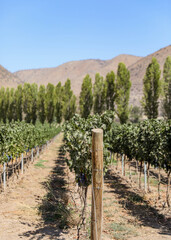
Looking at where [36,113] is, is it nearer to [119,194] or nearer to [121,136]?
[121,136]

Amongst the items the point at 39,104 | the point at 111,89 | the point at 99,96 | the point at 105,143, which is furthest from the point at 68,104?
the point at 105,143

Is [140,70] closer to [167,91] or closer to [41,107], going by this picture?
[41,107]

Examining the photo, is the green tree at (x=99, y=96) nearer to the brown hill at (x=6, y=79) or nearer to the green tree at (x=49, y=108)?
the green tree at (x=49, y=108)

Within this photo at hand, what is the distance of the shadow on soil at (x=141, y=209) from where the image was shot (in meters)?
8.19

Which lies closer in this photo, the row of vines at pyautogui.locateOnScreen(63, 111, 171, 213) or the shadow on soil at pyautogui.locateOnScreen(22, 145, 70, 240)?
the shadow on soil at pyautogui.locateOnScreen(22, 145, 70, 240)

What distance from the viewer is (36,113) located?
53938mm

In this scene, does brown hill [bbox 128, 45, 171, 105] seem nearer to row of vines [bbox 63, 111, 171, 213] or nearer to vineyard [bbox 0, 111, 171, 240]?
vineyard [bbox 0, 111, 171, 240]

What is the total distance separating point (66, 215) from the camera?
7527 millimetres

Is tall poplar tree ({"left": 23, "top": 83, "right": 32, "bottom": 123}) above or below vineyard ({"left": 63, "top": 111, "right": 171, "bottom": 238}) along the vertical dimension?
above

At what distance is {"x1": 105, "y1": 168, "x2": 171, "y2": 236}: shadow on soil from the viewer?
322 inches

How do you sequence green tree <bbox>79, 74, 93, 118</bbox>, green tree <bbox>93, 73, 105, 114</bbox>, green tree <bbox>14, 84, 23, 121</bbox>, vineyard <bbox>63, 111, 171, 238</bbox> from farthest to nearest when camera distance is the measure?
1. green tree <bbox>14, 84, 23, 121</bbox>
2. green tree <bbox>79, 74, 93, 118</bbox>
3. green tree <bbox>93, 73, 105, 114</bbox>
4. vineyard <bbox>63, 111, 171, 238</bbox>

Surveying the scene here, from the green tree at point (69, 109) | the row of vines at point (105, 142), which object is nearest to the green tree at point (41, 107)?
the green tree at point (69, 109)

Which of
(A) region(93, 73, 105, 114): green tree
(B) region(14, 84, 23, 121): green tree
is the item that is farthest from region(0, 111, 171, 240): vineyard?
(B) region(14, 84, 23, 121): green tree

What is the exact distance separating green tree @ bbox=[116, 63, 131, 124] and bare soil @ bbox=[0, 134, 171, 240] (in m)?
26.7
